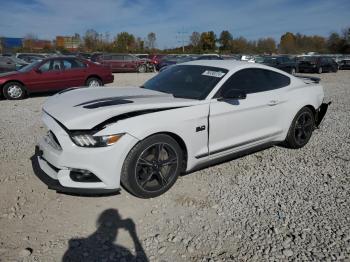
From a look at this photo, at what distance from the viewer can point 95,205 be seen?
346 centimetres

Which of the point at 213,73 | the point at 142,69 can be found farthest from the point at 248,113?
the point at 142,69

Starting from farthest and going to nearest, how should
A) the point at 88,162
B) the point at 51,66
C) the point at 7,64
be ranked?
1. the point at 7,64
2. the point at 51,66
3. the point at 88,162

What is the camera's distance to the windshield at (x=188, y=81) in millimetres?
4062

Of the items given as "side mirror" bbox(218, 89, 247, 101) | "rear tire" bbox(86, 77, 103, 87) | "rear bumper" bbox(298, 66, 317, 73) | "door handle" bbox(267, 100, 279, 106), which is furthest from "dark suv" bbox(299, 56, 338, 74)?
"side mirror" bbox(218, 89, 247, 101)

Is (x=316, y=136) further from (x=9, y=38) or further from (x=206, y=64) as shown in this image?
(x=9, y=38)

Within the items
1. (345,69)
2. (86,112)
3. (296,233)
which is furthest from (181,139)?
(345,69)

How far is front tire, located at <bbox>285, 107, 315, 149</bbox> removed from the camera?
16.8ft

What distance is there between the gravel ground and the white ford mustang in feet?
1.01

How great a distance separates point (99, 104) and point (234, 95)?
1648 mm

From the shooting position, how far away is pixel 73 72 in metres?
11.2

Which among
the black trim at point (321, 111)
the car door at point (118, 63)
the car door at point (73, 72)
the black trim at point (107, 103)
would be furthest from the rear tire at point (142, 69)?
the black trim at point (107, 103)

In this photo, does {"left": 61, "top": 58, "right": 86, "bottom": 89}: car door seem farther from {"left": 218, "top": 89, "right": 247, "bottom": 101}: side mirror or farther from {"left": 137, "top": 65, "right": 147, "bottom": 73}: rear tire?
{"left": 137, "top": 65, "right": 147, "bottom": 73}: rear tire

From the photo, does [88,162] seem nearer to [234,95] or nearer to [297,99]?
[234,95]

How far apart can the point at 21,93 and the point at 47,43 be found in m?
73.0
